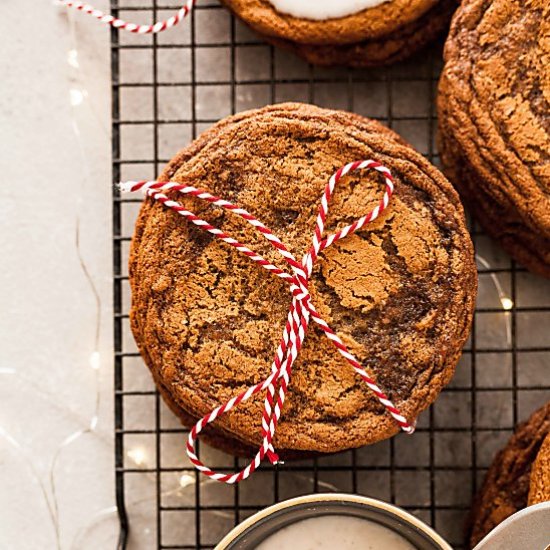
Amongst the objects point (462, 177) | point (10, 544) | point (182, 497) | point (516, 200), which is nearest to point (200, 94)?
point (462, 177)

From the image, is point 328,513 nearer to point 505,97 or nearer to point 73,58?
point 505,97

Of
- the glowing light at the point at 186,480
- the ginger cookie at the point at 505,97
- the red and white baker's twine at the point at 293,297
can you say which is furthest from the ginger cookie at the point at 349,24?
the glowing light at the point at 186,480

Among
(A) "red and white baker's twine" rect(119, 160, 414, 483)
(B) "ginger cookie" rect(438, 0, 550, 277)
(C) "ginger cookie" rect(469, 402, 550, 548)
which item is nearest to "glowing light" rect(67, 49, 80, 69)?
(A) "red and white baker's twine" rect(119, 160, 414, 483)

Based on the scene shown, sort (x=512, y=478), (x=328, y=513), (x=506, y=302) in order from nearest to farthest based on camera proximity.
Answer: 1. (x=328, y=513)
2. (x=512, y=478)
3. (x=506, y=302)

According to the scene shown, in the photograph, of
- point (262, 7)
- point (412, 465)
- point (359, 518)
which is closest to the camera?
point (359, 518)

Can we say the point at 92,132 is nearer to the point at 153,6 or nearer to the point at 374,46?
the point at 153,6

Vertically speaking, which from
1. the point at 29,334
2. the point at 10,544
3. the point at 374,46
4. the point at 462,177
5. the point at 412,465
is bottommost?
the point at 10,544

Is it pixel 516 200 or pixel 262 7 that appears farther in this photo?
pixel 262 7

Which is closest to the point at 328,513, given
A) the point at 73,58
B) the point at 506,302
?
the point at 506,302
